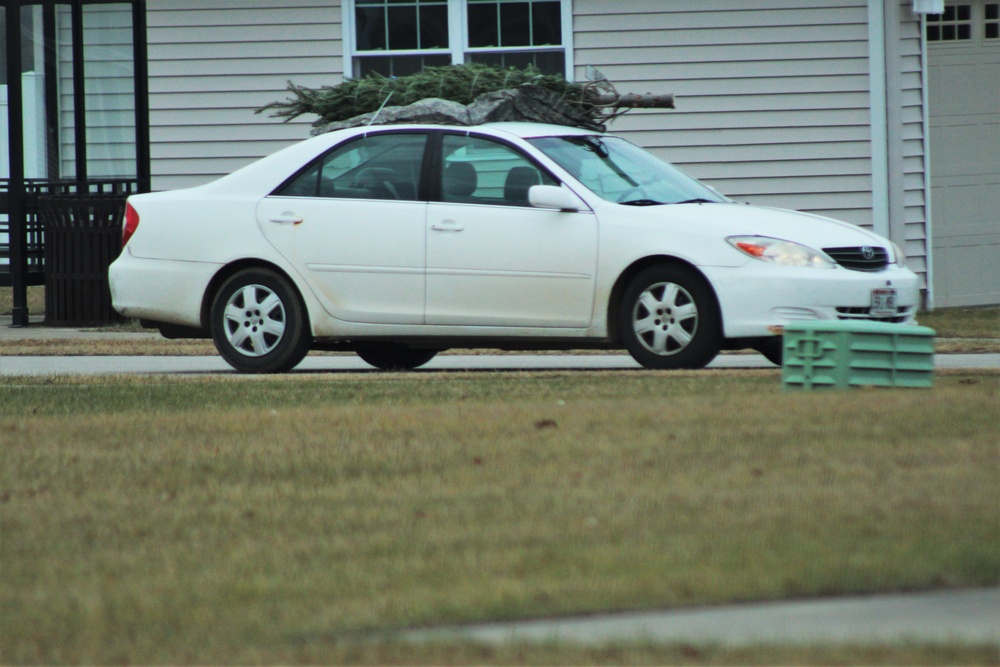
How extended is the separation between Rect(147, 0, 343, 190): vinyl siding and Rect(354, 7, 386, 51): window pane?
20 cm

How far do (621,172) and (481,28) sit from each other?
635 cm

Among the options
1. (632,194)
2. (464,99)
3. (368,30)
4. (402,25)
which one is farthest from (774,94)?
(632,194)

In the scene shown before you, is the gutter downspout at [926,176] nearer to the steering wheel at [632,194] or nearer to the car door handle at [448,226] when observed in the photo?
the steering wheel at [632,194]

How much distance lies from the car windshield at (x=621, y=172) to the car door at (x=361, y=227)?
80 cm

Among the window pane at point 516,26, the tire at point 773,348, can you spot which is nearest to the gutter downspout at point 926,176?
the window pane at point 516,26

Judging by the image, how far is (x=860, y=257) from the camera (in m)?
8.82

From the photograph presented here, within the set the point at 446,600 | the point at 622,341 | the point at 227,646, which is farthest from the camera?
the point at 622,341

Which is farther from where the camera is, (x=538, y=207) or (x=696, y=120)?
(x=696, y=120)

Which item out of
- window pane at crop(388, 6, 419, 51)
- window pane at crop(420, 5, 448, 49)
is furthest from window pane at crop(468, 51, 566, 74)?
window pane at crop(388, 6, 419, 51)

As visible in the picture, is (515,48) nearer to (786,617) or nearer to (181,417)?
(181,417)

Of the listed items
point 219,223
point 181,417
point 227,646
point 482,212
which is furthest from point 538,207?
point 227,646

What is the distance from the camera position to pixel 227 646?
3.61m

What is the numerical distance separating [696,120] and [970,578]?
11653mm

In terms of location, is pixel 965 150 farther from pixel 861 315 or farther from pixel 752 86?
pixel 861 315
